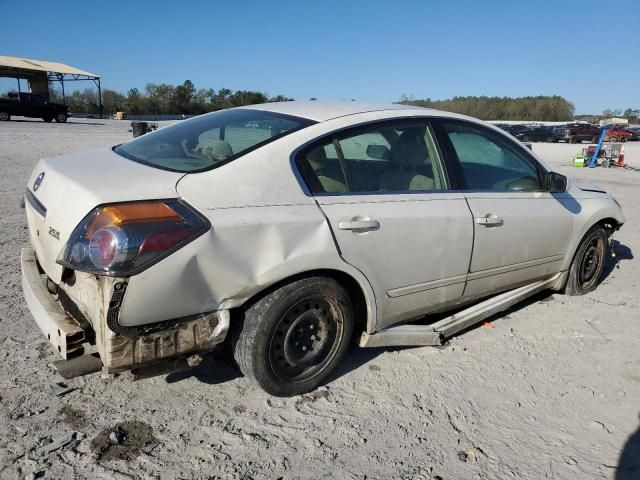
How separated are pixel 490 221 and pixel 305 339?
154 centimetres

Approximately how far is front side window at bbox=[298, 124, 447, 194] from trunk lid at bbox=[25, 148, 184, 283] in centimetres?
82

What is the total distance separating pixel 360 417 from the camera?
2.80 meters

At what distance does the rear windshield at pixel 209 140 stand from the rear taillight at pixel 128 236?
36 cm

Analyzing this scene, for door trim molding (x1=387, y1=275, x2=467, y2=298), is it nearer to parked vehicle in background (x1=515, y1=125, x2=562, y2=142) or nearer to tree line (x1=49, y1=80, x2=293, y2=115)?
parked vehicle in background (x1=515, y1=125, x2=562, y2=142)

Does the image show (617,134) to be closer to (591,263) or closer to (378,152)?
(591,263)

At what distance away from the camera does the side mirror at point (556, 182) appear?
4.02 m

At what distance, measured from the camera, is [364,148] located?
3.21 metres

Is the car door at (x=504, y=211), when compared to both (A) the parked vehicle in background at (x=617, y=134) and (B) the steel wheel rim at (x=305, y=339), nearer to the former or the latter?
(B) the steel wheel rim at (x=305, y=339)

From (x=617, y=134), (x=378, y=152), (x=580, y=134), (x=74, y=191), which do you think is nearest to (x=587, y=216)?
(x=378, y=152)

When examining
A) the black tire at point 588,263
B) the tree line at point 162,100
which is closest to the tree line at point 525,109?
the tree line at point 162,100

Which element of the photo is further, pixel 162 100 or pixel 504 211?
pixel 162 100

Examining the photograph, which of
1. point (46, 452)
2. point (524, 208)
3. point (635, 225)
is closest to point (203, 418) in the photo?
point (46, 452)

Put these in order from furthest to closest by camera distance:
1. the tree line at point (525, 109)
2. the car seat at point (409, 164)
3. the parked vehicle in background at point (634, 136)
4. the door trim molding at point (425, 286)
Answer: the tree line at point (525, 109)
the parked vehicle in background at point (634, 136)
the car seat at point (409, 164)
the door trim molding at point (425, 286)

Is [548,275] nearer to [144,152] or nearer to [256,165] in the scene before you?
[256,165]
